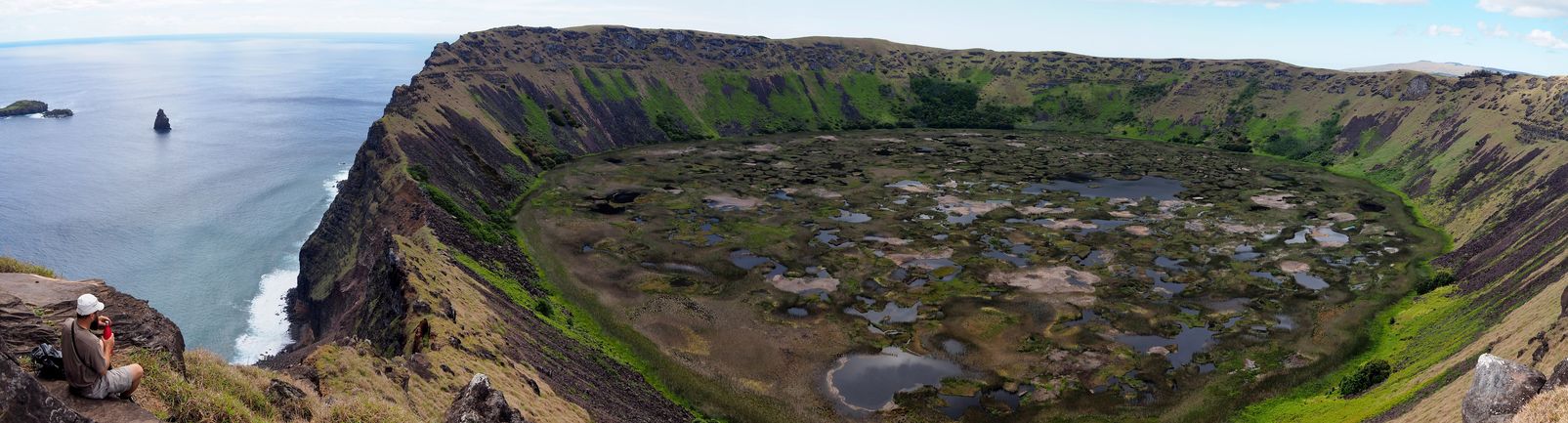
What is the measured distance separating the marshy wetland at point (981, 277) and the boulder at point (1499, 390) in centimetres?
3015

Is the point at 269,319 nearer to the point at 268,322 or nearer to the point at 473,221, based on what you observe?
the point at 268,322

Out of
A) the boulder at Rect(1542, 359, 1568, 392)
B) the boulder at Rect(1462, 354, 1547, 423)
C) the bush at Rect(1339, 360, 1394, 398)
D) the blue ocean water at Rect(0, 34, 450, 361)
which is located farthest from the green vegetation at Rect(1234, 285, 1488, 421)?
the blue ocean water at Rect(0, 34, 450, 361)

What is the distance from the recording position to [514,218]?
115688mm

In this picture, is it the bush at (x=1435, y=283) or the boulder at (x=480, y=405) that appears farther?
the bush at (x=1435, y=283)

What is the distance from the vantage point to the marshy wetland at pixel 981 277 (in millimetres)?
66125

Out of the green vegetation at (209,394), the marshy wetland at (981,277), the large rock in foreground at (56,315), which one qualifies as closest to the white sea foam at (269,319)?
the marshy wetland at (981,277)

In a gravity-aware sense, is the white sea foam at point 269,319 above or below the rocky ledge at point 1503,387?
below

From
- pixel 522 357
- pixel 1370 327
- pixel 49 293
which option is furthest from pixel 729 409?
pixel 1370 327

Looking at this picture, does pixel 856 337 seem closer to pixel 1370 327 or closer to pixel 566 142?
pixel 1370 327

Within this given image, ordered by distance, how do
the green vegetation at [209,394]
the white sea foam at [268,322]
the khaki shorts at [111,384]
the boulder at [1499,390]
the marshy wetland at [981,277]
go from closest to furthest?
the khaki shorts at [111,384] → the green vegetation at [209,394] → the boulder at [1499,390] → the marshy wetland at [981,277] → the white sea foam at [268,322]

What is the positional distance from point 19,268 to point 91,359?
394 inches

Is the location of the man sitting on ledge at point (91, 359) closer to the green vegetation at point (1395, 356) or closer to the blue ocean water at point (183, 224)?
the blue ocean water at point (183, 224)

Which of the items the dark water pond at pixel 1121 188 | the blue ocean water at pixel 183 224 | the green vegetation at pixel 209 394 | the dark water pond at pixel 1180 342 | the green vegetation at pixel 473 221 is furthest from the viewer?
the dark water pond at pixel 1121 188

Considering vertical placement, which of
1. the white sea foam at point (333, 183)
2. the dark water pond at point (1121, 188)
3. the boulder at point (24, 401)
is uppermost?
the boulder at point (24, 401)
